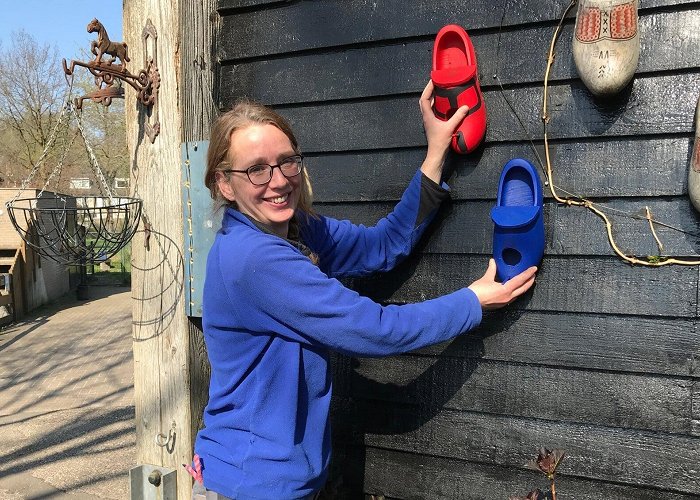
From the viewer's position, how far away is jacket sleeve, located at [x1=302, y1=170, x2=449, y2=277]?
1.98m

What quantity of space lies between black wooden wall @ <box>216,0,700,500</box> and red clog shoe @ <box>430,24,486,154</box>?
75 millimetres

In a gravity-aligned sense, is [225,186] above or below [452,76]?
below

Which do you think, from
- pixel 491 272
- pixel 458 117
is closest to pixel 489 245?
pixel 491 272

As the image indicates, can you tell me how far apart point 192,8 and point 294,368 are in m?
1.37

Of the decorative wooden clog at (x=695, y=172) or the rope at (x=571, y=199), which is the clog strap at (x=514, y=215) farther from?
the decorative wooden clog at (x=695, y=172)

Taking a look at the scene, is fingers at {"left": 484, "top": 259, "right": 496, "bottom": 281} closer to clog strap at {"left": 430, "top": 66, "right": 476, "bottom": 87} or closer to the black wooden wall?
the black wooden wall

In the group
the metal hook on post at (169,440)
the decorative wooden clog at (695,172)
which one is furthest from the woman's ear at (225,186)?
the decorative wooden clog at (695,172)

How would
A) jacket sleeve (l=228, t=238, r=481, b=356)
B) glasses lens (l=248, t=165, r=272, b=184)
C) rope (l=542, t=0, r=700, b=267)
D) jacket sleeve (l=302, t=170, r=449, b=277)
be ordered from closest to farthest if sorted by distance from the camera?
1. jacket sleeve (l=228, t=238, r=481, b=356)
2. glasses lens (l=248, t=165, r=272, b=184)
3. rope (l=542, t=0, r=700, b=267)
4. jacket sleeve (l=302, t=170, r=449, b=277)

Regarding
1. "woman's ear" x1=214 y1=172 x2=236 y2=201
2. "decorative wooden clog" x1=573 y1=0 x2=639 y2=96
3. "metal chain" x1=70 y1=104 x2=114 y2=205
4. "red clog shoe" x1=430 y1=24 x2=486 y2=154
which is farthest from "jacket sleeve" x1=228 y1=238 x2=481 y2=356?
"metal chain" x1=70 y1=104 x2=114 y2=205

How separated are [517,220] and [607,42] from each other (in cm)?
50

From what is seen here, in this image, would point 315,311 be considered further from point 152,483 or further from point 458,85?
point 152,483

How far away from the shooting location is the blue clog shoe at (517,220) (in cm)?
179

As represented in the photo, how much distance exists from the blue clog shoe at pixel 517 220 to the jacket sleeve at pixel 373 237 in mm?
197

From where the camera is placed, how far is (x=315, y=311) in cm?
155
